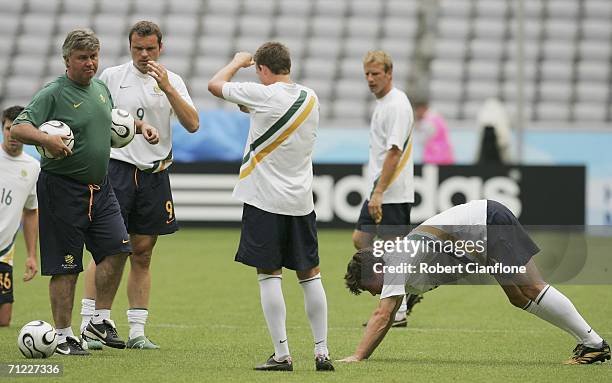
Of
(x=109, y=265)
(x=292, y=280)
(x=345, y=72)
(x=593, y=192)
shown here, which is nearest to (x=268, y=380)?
(x=109, y=265)

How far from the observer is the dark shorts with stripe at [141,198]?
898 cm

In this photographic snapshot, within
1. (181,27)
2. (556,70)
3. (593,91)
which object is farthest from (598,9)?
(181,27)

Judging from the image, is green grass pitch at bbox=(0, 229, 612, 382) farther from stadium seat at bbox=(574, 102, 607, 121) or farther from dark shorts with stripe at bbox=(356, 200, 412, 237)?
stadium seat at bbox=(574, 102, 607, 121)

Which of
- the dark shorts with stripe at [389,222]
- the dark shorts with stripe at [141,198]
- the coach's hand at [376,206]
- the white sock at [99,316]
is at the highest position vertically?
the dark shorts with stripe at [141,198]

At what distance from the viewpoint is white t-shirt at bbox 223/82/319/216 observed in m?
7.60

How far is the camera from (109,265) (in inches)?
343

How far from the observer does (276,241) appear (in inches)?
300

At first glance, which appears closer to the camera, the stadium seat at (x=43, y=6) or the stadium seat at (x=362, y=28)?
the stadium seat at (x=362, y=28)

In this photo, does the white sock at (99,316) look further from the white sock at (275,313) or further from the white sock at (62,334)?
the white sock at (275,313)

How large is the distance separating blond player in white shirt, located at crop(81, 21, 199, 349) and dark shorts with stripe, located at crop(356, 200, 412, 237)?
2.18m

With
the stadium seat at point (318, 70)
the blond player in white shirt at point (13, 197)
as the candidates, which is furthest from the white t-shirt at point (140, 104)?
the stadium seat at point (318, 70)

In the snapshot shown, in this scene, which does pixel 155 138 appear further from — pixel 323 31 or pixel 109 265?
pixel 323 31

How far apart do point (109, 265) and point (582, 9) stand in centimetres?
1839

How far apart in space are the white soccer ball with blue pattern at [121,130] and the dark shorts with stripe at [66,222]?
36 cm
